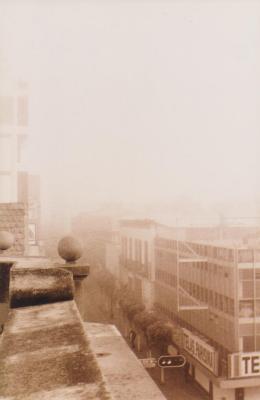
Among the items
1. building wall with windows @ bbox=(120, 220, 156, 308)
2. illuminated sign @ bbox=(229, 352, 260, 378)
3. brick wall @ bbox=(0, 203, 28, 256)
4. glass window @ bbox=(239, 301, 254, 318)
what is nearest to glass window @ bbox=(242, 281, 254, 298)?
glass window @ bbox=(239, 301, 254, 318)

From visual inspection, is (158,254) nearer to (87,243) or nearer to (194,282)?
(194,282)

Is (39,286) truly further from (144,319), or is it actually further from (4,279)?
(144,319)

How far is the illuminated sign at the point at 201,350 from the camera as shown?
2978cm

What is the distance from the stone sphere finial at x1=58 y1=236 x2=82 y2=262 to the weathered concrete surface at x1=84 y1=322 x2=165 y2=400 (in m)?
1.03

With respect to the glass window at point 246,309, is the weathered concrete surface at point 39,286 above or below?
above

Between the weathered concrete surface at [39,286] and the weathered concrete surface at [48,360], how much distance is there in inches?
20.3

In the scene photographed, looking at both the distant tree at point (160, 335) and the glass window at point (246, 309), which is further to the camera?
the distant tree at point (160, 335)

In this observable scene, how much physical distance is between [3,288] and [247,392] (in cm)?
2578

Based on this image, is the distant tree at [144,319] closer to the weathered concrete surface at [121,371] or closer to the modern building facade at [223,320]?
the modern building facade at [223,320]

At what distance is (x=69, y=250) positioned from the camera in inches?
247

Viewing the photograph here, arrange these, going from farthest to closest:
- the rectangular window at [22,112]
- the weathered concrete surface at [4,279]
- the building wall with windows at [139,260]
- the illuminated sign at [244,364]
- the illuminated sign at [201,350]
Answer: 1. the building wall with windows at [139,260]
2. the rectangular window at [22,112]
3. the illuminated sign at [201,350]
4. the illuminated sign at [244,364]
5. the weathered concrete surface at [4,279]

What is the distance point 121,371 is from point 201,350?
28.9 m

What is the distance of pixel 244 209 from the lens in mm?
108562

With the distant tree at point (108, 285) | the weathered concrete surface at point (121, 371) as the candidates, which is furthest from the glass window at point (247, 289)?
the weathered concrete surface at point (121, 371)
